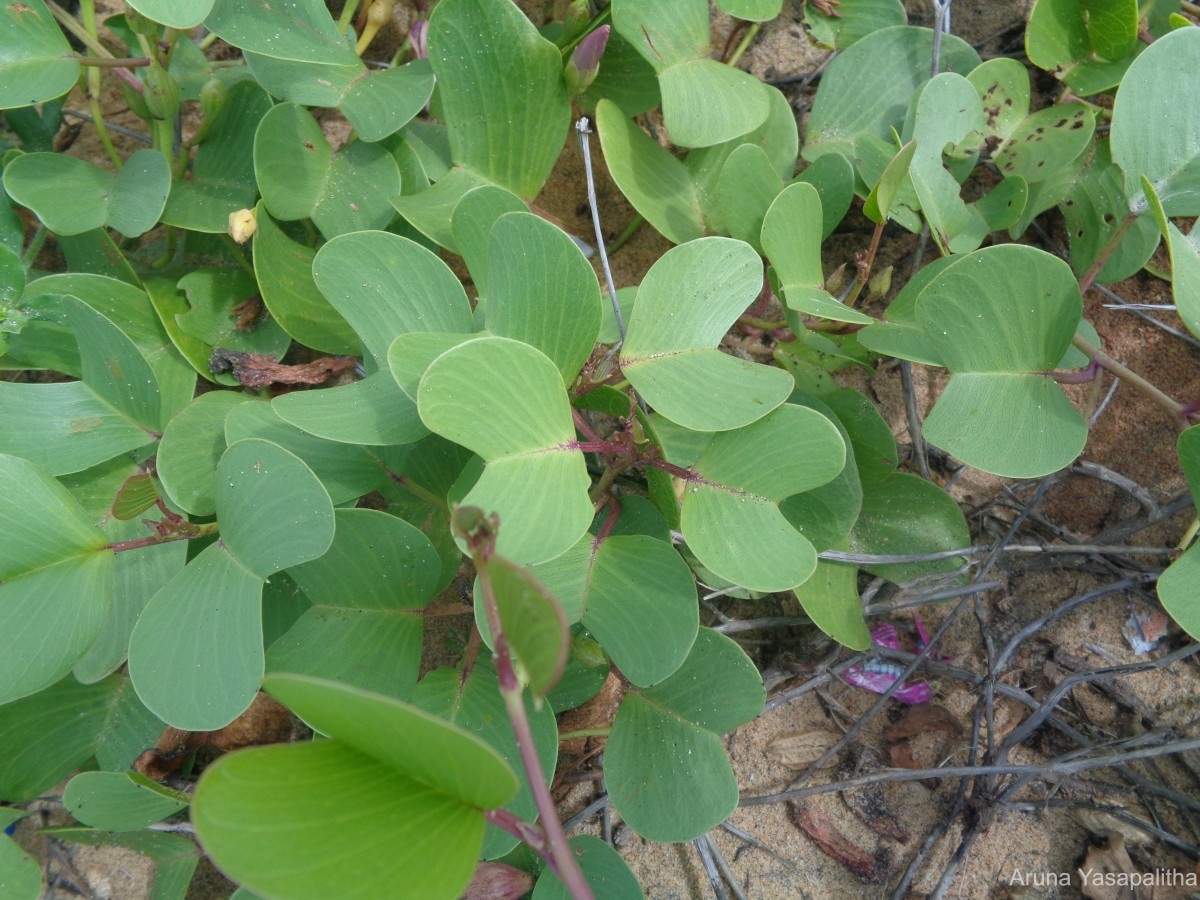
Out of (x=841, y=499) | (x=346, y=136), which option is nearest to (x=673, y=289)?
(x=841, y=499)

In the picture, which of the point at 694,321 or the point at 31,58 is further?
the point at 31,58

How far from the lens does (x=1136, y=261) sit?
1.22 meters

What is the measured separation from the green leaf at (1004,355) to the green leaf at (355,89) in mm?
761

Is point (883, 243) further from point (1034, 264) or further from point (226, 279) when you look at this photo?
point (226, 279)

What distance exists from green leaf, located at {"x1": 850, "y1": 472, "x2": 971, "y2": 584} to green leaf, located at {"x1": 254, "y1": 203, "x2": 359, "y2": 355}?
81 centimetres

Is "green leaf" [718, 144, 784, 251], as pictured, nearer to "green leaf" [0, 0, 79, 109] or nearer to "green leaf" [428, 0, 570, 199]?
"green leaf" [428, 0, 570, 199]

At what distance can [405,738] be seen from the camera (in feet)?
1.90

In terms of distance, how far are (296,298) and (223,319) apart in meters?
0.15

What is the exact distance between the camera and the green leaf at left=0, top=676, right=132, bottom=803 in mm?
1112

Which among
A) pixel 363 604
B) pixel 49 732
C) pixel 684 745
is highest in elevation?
pixel 363 604

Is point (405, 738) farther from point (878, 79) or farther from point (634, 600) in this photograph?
point (878, 79)

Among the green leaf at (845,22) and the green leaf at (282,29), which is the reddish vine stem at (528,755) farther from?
the green leaf at (845,22)

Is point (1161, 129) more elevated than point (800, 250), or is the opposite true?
point (1161, 129)

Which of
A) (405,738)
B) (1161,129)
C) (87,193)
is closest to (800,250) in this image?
(1161,129)
